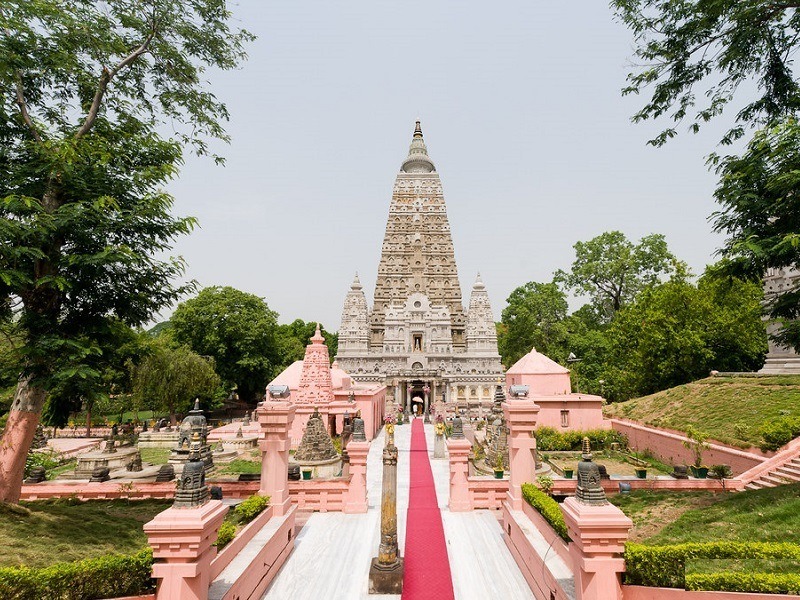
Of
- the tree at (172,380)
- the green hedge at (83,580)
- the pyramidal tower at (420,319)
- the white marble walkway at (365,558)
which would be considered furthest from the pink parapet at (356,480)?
the pyramidal tower at (420,319)

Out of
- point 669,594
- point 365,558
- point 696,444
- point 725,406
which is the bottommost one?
point 365,558

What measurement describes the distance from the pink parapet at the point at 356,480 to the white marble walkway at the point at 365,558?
28cm

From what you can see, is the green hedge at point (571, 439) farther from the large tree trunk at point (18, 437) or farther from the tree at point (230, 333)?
the tree at point (230, 333)

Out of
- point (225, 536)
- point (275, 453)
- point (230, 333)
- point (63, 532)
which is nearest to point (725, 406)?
point (275, 453)

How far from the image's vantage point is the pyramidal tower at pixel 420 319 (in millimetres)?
40781

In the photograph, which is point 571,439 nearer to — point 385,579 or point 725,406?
point 725,406

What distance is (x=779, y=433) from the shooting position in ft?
44.3

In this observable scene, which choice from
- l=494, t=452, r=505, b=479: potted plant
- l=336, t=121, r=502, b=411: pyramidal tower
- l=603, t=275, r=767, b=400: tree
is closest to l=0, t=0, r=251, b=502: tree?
l=494, t=452, r=505, b=479: potted plant

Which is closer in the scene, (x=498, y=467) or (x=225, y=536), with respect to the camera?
(x=225, y=536)

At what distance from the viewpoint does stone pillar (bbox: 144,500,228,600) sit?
16.0 feet

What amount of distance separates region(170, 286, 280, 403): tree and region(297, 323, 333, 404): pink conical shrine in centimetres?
1901

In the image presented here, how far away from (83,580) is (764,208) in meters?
13.5

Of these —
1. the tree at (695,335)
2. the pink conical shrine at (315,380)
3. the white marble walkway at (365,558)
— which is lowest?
the white marble walkway at (365,558)

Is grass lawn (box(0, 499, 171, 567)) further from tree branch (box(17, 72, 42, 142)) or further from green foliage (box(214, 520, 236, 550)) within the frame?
tree branch (box(17, 72, 42, 142))
